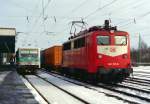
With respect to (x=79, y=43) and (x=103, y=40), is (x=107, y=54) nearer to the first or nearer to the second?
(x=103, y=40)

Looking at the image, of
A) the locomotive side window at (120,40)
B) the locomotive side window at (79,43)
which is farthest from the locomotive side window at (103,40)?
the locomotive side window at (79,43)

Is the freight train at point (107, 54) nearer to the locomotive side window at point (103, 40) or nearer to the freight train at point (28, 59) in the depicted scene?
the locomotive side window at point (103, 40)

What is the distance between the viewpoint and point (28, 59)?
4134cm

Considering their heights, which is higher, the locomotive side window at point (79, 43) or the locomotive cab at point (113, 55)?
the locomotive side window at point (79, 43)

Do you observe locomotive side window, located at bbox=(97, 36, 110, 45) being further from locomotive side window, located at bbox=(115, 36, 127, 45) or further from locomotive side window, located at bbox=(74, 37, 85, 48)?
locomotive side window, located at bbox=(74, 37, 85, 48)

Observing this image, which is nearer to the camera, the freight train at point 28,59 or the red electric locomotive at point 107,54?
the red electric locomotive at point 107,54

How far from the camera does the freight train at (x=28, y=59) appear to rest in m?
41.2

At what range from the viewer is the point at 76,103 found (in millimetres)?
15094

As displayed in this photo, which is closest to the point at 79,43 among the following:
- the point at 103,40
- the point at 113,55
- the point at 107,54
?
the point at 103,40

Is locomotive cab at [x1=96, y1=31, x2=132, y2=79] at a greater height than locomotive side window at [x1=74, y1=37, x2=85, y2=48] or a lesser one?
lesser

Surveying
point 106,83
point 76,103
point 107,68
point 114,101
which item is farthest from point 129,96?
point 106,83

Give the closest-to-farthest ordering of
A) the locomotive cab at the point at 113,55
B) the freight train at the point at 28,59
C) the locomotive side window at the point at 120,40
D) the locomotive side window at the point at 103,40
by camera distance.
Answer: the locomotive cab at the point at 113,55
the locomotive side window at the point at 103,40
the locomotive side window at the point at 120,40
the freight train at the point at 28,59

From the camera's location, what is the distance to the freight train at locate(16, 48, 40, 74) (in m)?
41.2

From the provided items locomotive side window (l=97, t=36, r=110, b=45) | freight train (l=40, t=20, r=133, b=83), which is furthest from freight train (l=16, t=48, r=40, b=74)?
locomotive side window (l=97, t=36, r=110, b=45)
